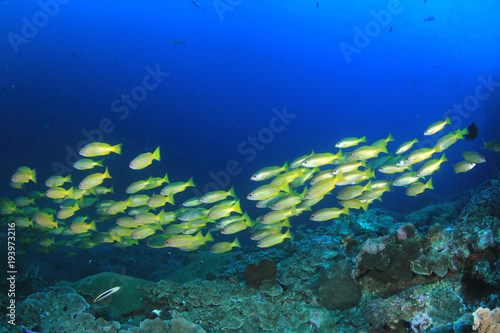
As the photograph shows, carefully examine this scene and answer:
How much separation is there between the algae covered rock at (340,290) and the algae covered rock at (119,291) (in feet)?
11.5

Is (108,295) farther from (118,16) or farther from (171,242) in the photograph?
(118,16)

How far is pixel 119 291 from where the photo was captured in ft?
16.8

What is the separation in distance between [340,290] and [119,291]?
4.30m

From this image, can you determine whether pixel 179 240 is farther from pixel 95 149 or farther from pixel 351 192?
pixel 351 192

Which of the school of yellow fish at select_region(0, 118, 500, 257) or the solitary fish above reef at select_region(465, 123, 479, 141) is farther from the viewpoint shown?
the solitary fish above reef at select_region(465, 123, 479, 141)

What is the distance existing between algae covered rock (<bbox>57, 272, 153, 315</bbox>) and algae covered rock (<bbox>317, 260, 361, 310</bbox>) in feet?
11.5

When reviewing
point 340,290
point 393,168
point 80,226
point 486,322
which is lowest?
point 340,290

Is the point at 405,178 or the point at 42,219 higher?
the point at 42,219

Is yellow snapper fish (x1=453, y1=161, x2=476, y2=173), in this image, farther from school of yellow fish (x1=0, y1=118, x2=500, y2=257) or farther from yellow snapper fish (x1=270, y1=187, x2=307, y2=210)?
yellow snapper fish (x1=270, y1=187, x2=307, y2=210)

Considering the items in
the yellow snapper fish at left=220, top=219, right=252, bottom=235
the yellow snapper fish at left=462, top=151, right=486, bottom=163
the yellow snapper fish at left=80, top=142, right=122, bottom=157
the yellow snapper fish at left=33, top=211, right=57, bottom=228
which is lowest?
the yellow snapper fish at left=220, top=219, right=252, bottom=235

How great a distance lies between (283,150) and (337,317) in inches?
1887

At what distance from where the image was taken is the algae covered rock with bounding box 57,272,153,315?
4.91 metres

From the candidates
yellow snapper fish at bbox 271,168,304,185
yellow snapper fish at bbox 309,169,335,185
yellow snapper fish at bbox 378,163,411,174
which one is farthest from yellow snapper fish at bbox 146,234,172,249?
yellow snapper fish at bbox 378,163,411,174

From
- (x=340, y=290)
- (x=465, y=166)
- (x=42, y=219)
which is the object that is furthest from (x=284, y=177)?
(x=42, y=219)
